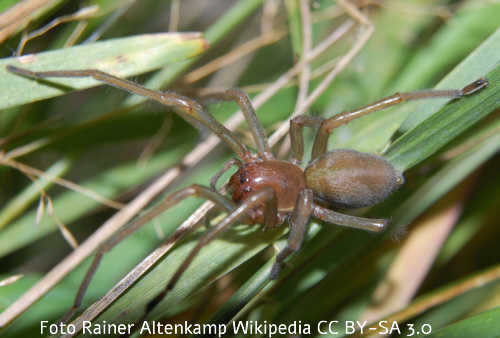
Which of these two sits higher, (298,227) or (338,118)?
(338,118)

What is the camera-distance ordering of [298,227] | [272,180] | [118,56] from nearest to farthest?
[298,227], [118,56], [272,180]

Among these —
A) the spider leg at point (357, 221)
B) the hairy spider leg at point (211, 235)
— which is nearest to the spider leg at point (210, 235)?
the hairy spider leg at point (211, 235)

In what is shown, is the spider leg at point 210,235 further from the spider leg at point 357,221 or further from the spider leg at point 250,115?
A: the spider leg at point 250,115

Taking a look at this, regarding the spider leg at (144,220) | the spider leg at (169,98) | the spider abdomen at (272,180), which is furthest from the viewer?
the spider abdomen at (272,180)

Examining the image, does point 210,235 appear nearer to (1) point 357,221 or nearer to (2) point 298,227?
(2) point 298,227

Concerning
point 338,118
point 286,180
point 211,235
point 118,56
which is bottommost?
point 211,235

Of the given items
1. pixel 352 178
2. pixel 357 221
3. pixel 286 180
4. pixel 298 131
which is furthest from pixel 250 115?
pixel 357 221

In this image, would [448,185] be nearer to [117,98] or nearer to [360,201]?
[360,201]
